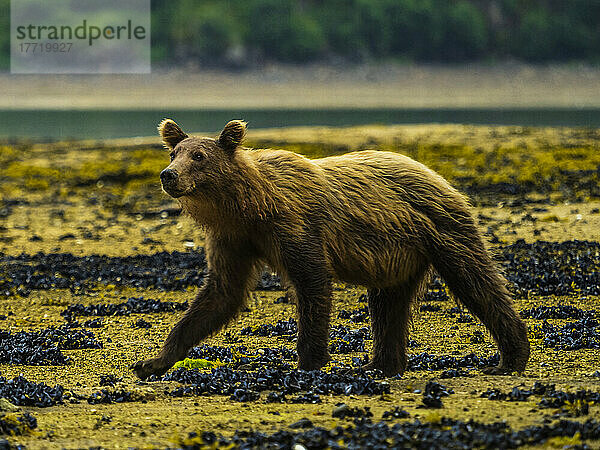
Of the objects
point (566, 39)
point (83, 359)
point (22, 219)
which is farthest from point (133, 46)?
point (83, 359)

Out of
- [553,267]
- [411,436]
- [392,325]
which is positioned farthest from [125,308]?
[411,436]

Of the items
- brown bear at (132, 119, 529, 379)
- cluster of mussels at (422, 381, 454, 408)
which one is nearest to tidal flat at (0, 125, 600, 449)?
cluster of mussels at (422, 381, 454, 408)

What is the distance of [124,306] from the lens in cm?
1195

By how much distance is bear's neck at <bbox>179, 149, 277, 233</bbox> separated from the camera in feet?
25.4

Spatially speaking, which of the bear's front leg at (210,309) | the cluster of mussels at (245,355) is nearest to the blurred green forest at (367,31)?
the cluster of mussels at (245,355)

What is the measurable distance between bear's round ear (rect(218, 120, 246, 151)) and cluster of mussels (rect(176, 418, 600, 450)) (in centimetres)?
254

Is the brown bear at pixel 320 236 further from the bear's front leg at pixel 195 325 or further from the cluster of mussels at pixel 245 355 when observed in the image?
the cluster of mussels at pixel 245 355

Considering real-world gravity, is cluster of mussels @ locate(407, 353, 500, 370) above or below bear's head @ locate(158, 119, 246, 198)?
below

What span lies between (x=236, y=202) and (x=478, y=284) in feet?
6.80

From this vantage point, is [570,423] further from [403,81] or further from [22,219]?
[403,81]

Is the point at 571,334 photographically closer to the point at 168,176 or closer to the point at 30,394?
the point at 168,176

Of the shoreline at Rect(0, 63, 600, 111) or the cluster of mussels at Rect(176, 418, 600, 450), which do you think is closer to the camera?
the cluster of mussels at Rect(176, 418, 600, 450)

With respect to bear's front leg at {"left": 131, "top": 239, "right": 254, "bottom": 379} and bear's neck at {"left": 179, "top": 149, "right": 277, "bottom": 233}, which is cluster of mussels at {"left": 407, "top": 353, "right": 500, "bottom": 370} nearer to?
bear's front leg at {"left": 131, "top": 239, "right": 254, "bottom": 379}

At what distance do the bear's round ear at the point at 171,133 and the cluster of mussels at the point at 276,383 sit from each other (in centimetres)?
187
